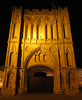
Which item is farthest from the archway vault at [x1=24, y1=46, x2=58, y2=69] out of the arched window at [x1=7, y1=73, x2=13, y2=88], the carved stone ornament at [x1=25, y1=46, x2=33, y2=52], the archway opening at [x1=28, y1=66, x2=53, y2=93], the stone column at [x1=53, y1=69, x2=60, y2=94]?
the arched window at [x1=7, y1=73, x2=13, y2=88]

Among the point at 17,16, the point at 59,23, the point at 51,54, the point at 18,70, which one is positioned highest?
the point at 17,16

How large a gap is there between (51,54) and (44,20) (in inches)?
236

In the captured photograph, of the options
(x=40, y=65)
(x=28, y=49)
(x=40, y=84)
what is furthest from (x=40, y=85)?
(x=28, y=49)

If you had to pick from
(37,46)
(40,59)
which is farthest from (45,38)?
(40,59)

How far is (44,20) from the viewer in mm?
16516

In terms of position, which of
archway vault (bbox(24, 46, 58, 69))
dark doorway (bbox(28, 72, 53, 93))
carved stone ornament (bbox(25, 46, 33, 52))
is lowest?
dark doorway (bbox(28, 72, 53, 93))

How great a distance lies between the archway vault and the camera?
1404cm

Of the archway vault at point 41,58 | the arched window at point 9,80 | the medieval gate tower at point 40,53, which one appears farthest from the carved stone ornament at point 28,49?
the arched window at point 9,80

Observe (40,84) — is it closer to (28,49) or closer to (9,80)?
(9,80)

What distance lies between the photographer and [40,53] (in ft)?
48.5

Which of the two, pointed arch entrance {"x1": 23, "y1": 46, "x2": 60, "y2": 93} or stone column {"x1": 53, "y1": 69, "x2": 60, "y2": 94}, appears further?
pointed arch entrance {"x1": 23, "y1": 46, "x2": 60, "y2": 93}

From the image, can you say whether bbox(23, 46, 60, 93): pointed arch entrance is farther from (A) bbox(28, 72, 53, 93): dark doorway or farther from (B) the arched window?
(B) the arched window

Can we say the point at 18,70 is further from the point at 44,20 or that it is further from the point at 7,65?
the point at 44,20

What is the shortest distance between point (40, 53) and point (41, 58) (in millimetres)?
774
